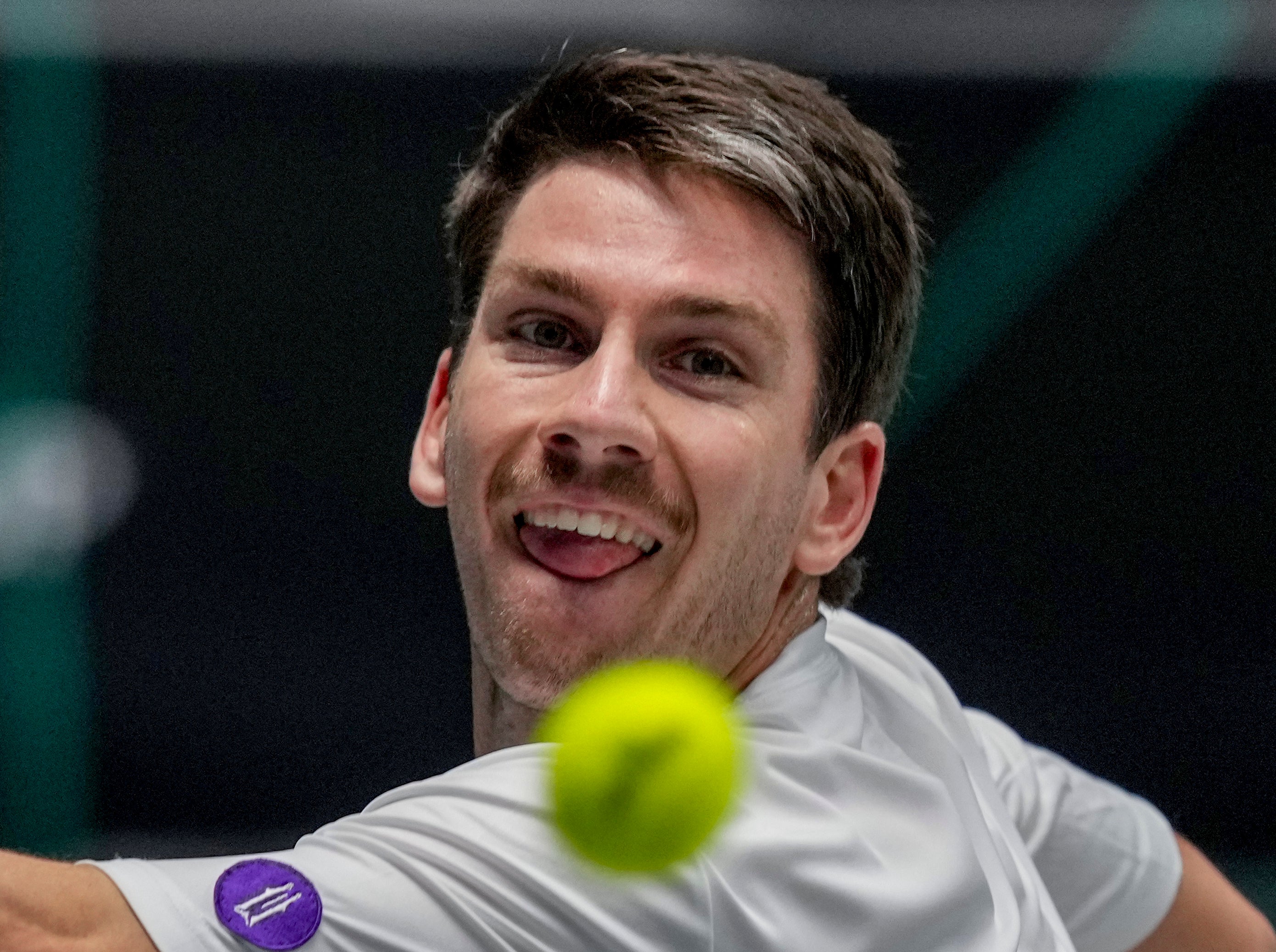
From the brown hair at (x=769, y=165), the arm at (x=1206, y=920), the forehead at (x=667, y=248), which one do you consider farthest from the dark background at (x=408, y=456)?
the forehead at (x=667, y=248)

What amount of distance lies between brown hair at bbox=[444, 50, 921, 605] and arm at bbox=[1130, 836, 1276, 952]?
0.43 metres

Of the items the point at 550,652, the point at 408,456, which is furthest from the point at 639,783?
the point at 408,456

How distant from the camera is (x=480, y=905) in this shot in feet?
2.42

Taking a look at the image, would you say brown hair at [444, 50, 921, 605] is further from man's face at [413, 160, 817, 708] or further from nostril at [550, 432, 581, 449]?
nostril at [550, 432, 581, 449]

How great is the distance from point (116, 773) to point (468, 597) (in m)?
0.83

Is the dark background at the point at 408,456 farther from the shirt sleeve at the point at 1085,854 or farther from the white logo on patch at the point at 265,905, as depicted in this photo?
the white logo on patch at the point at 265,905

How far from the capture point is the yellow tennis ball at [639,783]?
747 millimetres

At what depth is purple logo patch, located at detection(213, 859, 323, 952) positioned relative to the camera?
0.69 m

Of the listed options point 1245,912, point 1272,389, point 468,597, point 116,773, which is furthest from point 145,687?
point 1272,389

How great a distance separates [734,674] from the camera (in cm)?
98

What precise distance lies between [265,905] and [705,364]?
397mm

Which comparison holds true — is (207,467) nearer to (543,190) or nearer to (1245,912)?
(543,190)

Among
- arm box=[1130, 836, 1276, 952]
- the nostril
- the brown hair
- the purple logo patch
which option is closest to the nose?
the nostril

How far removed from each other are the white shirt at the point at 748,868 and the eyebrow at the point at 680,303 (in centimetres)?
19
